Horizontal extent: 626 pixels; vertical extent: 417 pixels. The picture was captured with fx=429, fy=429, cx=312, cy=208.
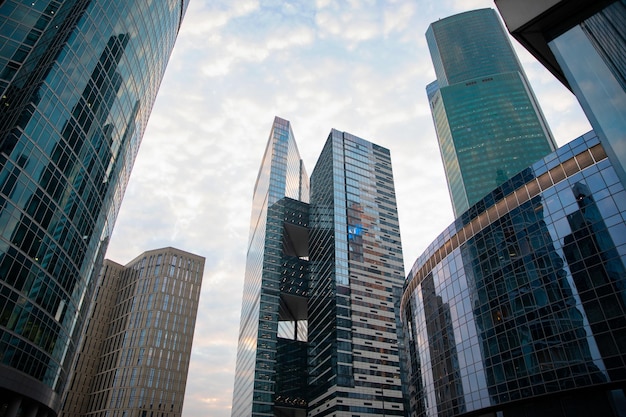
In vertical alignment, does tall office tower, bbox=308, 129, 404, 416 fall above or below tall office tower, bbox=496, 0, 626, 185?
above

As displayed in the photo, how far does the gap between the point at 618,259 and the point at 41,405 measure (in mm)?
59540

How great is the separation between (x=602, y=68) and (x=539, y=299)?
35.7 metres

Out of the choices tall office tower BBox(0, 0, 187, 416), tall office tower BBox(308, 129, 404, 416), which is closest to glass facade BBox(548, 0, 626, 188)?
tall office tower BBox(0, 0, 187, 416)

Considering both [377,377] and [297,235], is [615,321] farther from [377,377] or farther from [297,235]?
[297,235]

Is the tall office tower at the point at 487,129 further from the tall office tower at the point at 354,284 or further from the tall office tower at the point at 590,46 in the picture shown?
the tall office tower at the point at 590,46

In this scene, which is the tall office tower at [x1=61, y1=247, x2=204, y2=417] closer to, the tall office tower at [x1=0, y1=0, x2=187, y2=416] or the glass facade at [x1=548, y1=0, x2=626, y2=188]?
the tall office tower at [x1=0, y1=0, x2=187, y2=416]

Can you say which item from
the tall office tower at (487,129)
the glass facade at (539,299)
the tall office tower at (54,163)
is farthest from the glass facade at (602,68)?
the tall office tower at (487,129)

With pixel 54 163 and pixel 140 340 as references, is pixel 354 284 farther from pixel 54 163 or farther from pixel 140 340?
pixel 54 163

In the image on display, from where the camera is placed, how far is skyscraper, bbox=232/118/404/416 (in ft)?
366

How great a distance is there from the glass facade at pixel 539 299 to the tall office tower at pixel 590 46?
30447mm

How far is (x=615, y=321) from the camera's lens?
3666 centimetres

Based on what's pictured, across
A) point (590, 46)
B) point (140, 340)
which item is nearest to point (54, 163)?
point (590, 46)

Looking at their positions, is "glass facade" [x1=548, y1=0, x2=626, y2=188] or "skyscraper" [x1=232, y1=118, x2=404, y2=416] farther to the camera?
"skyscraper" [x1=232, y1=118, x2=404, y2=416]

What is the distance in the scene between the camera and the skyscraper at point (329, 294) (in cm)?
11156
